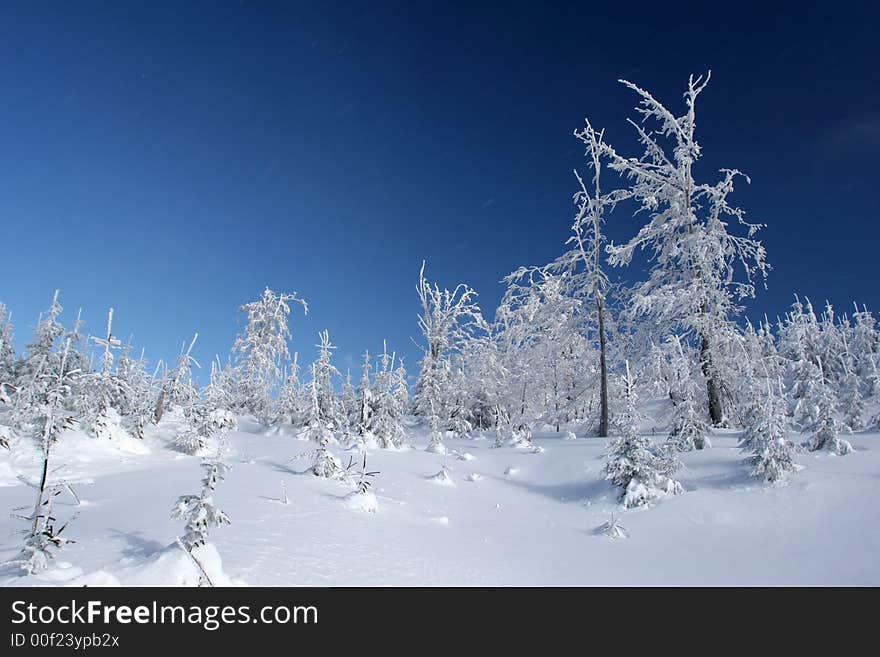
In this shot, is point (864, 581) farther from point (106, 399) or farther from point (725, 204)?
point (106, 399)

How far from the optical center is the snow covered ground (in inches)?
303

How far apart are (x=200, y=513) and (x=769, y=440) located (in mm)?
12298

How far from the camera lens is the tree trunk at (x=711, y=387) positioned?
1632cm

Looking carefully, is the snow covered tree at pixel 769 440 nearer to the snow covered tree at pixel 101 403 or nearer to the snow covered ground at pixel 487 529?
the snow covered ground at pixel 487 529

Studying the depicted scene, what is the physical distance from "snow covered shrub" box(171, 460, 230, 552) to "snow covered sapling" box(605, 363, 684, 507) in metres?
10.7

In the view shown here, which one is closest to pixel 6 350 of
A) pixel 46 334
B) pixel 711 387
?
pixel 46 334

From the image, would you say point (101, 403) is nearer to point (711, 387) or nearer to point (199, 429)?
point (199, 429)

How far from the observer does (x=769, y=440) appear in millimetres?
11195

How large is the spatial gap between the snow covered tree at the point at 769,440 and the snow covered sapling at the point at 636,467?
209 centimetres

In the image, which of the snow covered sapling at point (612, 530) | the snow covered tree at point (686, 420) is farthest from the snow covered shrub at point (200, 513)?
the snow covered tree at point (686, 420)

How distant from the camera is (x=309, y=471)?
53.9ft

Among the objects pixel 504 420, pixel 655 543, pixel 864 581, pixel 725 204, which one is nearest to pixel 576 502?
pixel 655 543

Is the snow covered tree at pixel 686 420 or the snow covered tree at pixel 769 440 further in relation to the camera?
the snow covered tree at pixel 686 420

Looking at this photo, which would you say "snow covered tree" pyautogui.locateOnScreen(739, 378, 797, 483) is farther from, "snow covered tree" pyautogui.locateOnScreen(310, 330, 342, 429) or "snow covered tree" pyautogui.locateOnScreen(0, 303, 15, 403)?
"snow covered tree" pyautogui.locateOnScreen(0, 303, 15, 403)
